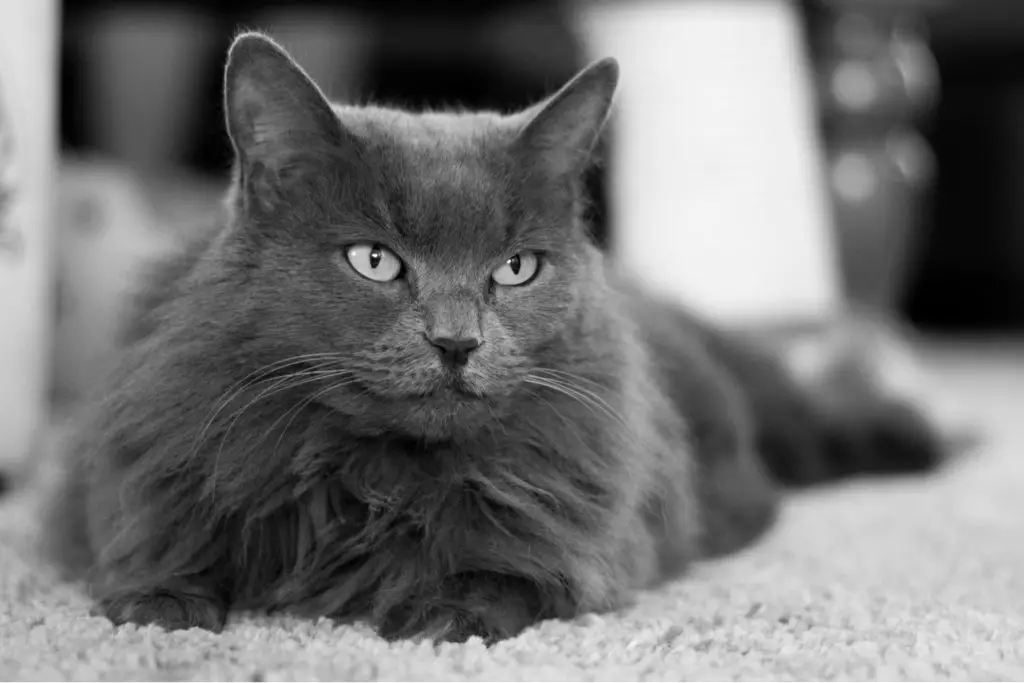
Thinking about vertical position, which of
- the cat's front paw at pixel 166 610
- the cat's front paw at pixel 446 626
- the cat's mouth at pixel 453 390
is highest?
the cat's mouth at pixel 453 390

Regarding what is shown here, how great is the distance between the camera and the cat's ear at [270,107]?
3.55ft

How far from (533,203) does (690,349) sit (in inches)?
25.0

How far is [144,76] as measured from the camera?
12.1 feet

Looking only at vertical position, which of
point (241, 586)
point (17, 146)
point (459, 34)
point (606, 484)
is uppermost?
point (459, 34)

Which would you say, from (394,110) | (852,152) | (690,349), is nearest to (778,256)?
(852,152)

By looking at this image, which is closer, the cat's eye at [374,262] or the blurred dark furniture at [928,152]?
the cat's eye at [374,262]

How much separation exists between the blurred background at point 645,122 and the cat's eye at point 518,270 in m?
0.84

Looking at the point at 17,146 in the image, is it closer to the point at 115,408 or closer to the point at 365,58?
the point at 115,408

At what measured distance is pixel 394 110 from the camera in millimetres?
1309

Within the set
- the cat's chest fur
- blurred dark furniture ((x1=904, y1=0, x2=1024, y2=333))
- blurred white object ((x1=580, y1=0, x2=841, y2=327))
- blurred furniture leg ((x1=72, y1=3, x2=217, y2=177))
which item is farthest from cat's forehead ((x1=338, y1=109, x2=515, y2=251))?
blurred dark furniture ((x1=904, y1=0, x2=1024, y2=333))

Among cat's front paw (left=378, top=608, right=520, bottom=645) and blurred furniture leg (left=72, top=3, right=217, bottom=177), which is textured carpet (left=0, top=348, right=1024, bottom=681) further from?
blurred furniture leg (left=72, top=3, right=217, bottom=177)

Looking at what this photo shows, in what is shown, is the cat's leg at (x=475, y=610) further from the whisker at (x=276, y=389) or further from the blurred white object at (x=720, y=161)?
the blurred white object at (x=720, y=161)

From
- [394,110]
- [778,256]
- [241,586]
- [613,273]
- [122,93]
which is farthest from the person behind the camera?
[122,93]

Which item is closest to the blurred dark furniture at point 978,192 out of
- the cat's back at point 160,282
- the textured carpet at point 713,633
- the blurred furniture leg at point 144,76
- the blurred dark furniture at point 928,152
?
the blurred dark furniture at point 928,152
